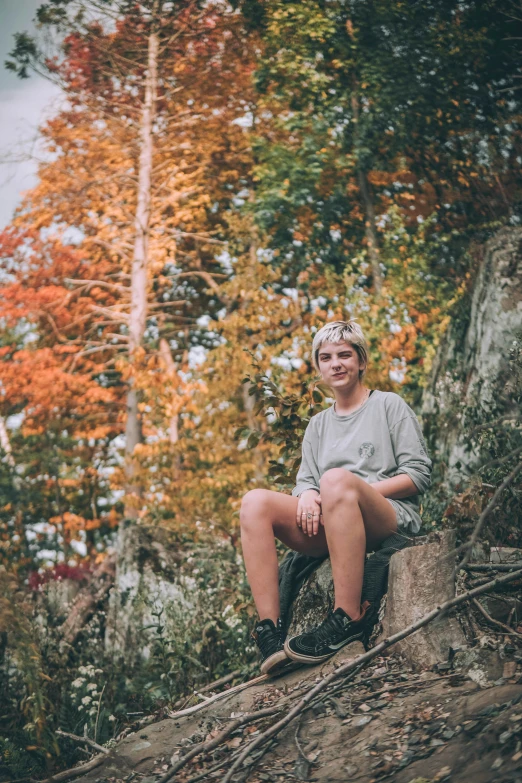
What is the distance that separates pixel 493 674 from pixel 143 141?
9.77 meters

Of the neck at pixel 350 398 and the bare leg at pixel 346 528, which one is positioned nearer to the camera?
the bare leg at pixel 346 528

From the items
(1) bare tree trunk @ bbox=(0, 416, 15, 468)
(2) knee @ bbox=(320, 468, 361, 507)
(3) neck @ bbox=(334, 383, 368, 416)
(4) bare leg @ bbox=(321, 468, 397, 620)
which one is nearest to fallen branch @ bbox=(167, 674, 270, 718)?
(4) bare leg @ bbox=(321, 468, 397, 620)

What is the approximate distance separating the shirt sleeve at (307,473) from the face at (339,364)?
11.2 inches

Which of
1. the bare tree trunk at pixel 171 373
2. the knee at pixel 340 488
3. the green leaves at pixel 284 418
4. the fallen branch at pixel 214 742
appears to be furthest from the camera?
the bare tree trunk at pixel 171 373

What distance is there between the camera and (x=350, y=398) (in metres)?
3.35

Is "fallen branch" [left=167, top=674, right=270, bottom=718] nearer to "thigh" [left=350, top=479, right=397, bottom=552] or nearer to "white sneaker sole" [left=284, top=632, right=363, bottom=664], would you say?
"white sneaker sole" [left=284, top=632, right=363, bottom=664]

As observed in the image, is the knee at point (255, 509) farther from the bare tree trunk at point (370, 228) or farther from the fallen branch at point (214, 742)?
the bare tree trunk at point (370, 228)

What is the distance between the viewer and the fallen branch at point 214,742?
2387mm

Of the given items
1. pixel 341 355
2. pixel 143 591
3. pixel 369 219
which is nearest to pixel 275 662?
pixel 341 355

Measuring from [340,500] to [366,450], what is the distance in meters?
0.43

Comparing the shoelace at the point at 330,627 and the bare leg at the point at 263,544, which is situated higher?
the bare leg at the point at 263,544

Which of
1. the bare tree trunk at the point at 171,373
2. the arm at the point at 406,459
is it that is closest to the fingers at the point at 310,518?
the arm at the point at 406,459

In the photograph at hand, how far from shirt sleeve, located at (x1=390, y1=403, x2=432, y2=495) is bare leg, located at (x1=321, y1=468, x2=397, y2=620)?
27 centimetres

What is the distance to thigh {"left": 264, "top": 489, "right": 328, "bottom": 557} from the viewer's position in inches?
123
